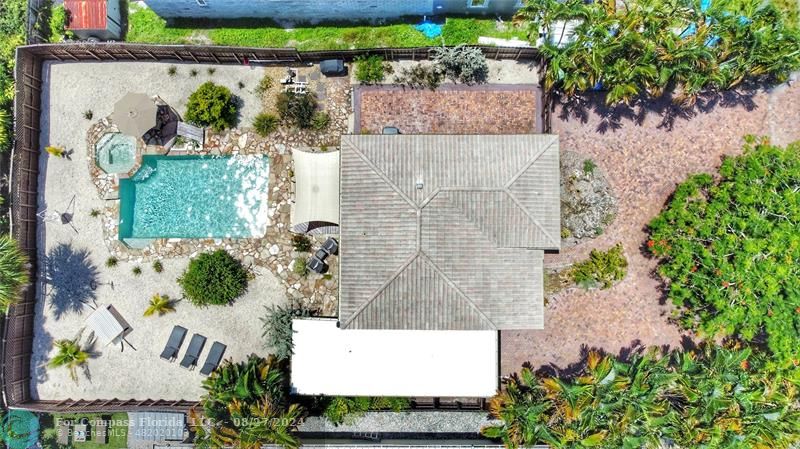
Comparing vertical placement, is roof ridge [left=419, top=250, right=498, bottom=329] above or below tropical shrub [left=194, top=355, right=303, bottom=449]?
above

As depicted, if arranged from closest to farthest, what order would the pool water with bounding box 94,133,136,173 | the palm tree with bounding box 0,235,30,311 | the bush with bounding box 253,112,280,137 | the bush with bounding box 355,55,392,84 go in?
the palm tree with bounding box 0,235,30,311
the bush with bounding box 355,55,392,84
the bush with bounding box 253,112,280,137
the pool water with bounding box 94,133,136,173

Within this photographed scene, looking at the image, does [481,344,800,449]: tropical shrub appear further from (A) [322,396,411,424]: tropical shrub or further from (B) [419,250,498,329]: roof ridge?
(A) [322,396,411,424]: tropical shrub

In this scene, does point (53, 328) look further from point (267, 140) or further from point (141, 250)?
point (267, 140)

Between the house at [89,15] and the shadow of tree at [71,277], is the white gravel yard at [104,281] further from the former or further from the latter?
the house at [89,15]

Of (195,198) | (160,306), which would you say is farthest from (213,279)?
(195,198)

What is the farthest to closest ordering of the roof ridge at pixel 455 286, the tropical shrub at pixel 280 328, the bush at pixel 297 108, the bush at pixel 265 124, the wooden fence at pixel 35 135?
the bush at pixel 265 124, the bush at pixel 297 108, the wooden fence at pixel 35 135, the tropical shrub at pixel 280 328, the roof ridge at pixel 455 286

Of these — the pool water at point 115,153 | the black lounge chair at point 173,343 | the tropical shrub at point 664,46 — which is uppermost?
the tropical shrub at point 664,46

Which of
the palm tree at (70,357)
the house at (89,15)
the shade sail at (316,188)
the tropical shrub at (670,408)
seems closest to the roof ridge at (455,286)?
the tropical shrub at (670,408)

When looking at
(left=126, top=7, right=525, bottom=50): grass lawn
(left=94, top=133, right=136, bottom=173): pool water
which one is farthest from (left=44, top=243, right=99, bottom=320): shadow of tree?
(left=126, top=7, right=525, bottom=50): grass lawn
